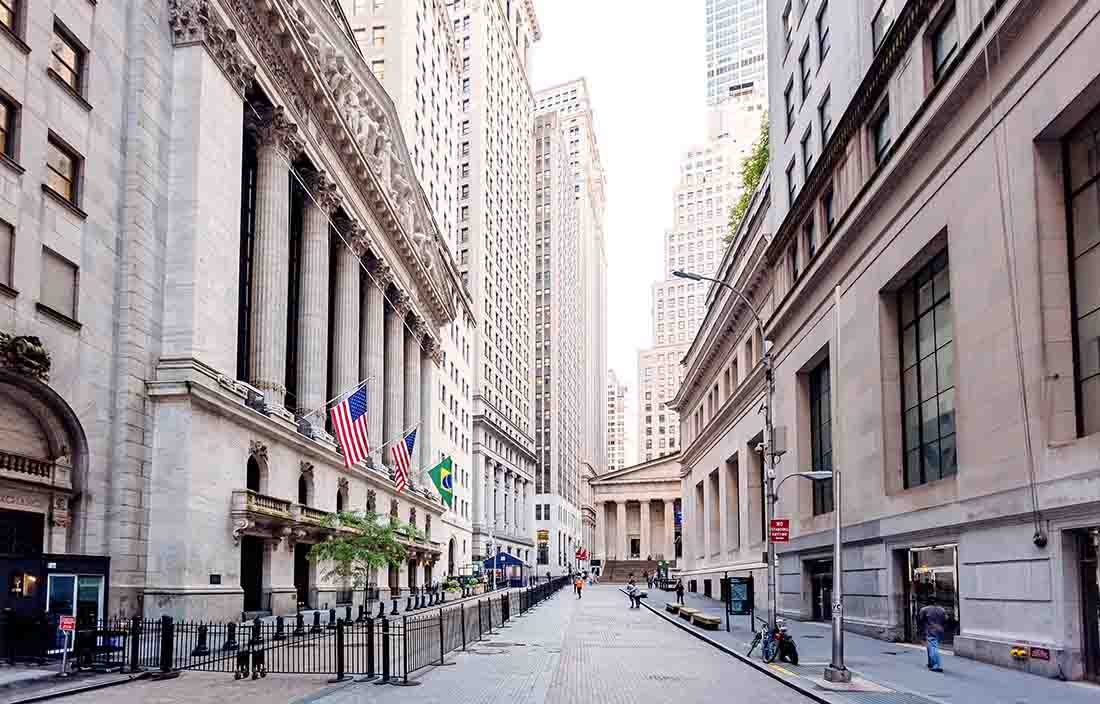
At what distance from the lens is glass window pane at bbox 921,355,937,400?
28.6m

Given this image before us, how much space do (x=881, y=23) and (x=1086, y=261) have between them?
15.8m

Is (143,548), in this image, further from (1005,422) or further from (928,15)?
(928,15)

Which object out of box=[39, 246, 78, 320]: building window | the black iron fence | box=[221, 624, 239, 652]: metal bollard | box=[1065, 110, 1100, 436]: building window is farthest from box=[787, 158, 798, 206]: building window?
box=[221, 624, 239, 652]: metal bollard

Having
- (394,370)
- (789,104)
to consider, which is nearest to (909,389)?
(789,104)

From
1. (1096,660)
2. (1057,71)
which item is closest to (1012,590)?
(1096,660)

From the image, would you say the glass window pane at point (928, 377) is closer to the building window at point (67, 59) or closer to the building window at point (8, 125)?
the building window at point (8, 125)

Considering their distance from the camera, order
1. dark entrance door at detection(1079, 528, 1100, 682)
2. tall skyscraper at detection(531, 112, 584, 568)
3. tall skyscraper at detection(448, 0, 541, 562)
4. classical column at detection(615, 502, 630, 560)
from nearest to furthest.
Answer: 1. dark entrance door at detection(1079, 528, 1100, 682)
2. tall skyscraper at detection(448, 0, 541, 562)
3. tall skyscraper at detection(531, 112, 584, 568)
4. classical column at detection(615, 502, 630, 560)

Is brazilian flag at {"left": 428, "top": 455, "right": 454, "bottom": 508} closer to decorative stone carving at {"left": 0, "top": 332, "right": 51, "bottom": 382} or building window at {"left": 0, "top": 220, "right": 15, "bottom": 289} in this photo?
decorative stone carving at {"left": 0, "top": 332, "right": 51, "bottom": 382}

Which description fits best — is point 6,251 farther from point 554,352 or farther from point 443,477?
point 554,352

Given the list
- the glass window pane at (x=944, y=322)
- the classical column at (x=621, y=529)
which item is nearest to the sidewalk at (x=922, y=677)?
the glass window pane at (x=944, y=322)

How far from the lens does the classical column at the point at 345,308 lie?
56.8m

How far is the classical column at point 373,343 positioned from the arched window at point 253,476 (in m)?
20.9

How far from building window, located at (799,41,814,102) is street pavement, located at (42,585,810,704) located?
24.7 metres

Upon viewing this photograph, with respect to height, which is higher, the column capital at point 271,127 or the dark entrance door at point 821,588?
the column capital at point 271,127
